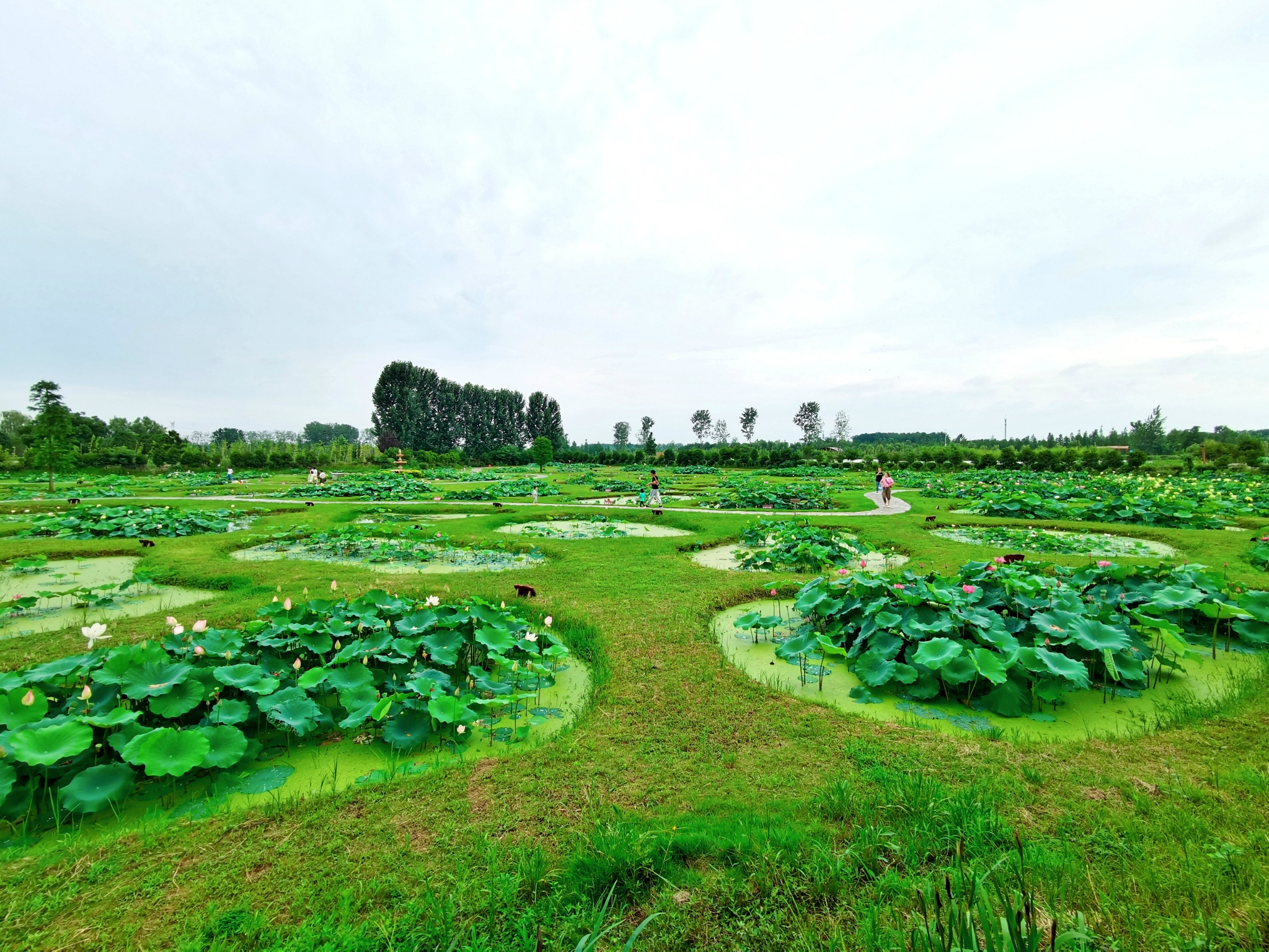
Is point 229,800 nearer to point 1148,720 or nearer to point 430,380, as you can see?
point 1148,720

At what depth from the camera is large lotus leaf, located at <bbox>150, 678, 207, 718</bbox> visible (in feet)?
10.1

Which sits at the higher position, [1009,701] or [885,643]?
[885,643]

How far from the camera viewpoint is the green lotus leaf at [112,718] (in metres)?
2.74

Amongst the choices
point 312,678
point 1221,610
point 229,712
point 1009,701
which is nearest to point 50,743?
point 229,712

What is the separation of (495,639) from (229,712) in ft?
6.04

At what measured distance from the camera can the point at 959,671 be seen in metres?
3.93

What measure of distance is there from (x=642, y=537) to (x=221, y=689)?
8.33 meters

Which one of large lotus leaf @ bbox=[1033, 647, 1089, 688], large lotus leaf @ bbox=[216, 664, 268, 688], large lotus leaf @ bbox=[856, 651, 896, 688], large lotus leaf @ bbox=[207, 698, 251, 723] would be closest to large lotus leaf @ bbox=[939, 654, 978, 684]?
large lotus leaf @ bbox=[856, 651, 896, 688]

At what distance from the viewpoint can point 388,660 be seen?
3984mm

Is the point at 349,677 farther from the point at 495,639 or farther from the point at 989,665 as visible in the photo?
the point at 989,665

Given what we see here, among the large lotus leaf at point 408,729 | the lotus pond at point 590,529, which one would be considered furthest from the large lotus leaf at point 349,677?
the lotus pond at point 590,529

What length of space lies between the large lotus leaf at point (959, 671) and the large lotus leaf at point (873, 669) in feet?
1.19

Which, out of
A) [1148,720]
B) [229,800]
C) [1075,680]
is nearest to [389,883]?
[229,800]

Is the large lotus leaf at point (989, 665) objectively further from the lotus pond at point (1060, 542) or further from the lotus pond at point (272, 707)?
the lotus pond at point (1060, 542)
